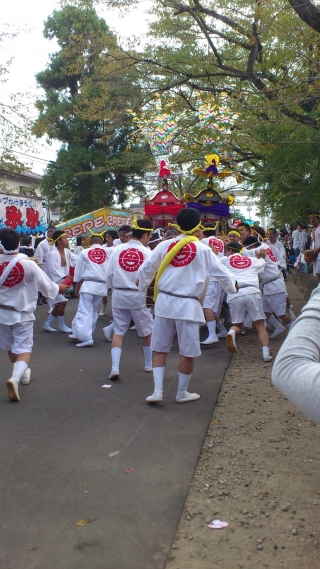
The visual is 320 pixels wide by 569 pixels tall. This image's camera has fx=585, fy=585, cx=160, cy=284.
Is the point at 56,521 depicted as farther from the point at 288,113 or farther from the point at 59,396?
the point at 288,113

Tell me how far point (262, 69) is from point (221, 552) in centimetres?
1010

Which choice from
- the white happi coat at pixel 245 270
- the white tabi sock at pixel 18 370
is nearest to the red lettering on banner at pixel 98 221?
the white happi coat at pixel 245 270

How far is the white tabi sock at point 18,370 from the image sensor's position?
6293 mm

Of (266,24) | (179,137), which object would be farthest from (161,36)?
(266,24)

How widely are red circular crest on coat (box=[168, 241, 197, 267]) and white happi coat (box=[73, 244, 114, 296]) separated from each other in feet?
12.4

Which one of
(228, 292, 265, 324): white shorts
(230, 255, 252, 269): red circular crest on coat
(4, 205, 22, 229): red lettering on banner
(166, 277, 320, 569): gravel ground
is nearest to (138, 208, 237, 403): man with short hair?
(166, 277, 320, 569): gravel ground

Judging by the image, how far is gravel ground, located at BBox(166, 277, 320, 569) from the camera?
3436mm

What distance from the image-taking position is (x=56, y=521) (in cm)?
378

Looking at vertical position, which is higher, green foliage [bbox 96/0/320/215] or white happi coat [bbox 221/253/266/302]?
green foliage [bbox 96/0/320/215]

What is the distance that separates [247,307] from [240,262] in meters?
0.76

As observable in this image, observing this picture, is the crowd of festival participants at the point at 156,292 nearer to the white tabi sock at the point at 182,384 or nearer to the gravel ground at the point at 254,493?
the white tabi sock at the point at 182,384

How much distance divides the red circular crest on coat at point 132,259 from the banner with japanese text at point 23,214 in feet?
27.6

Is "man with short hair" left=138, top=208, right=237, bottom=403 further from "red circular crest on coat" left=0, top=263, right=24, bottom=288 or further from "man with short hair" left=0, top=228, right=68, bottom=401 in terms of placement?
"red circular crest on coat" left=0, top=263, right=24, bottom=288

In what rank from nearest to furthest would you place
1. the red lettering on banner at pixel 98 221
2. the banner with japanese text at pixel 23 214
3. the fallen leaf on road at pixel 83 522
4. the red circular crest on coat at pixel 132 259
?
the fallen leaf on road at pixel 83 522 < the red circular crest on coat at pixel 132 259 < the banner with japanese text at pixel 23 214 < the red lettering on banner at pixel 98 221
